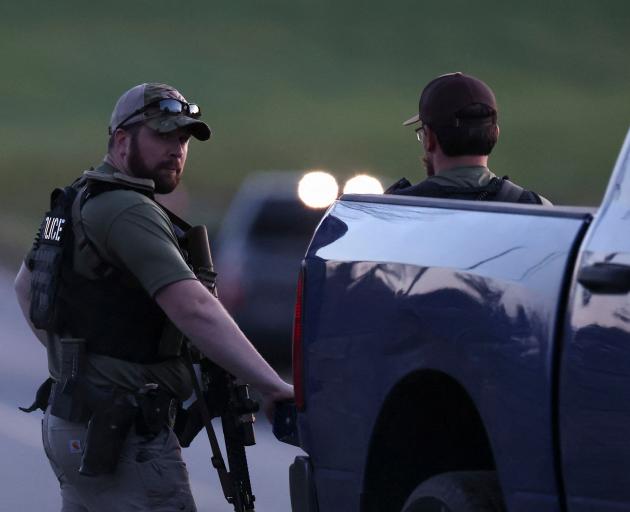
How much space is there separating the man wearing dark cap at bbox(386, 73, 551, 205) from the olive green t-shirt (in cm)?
83

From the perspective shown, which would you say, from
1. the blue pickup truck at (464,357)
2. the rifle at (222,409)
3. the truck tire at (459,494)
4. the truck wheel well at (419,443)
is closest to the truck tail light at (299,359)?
the blue pickup truck at (464,357)

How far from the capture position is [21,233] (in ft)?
96.8

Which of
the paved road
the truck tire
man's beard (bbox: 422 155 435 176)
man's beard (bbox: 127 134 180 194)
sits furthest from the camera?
the paved road

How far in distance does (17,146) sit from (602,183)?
1337 cm

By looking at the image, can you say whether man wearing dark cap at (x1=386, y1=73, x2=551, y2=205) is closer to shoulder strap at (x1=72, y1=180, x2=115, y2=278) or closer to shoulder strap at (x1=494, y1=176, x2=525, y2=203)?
shoulder strap at (x1=494, y1=176, x2=525, y2=203)

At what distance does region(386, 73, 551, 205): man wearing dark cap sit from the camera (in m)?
6.13

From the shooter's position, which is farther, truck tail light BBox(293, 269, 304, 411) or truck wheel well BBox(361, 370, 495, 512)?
truck tail light BBox(293, 269, 304, 411)

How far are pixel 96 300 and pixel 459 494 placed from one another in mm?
1475

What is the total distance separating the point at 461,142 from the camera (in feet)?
20.2

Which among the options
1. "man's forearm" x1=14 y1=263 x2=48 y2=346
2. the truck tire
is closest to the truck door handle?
the truck tire

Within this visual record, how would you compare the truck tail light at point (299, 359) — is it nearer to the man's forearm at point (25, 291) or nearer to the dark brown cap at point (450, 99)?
the dark brown cap at point (450, 99)

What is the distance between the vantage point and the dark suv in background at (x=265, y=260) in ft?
41.3

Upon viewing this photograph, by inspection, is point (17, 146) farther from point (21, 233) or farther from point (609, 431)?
point (609, 431)

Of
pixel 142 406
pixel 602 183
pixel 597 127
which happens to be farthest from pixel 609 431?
pixel 597 127
